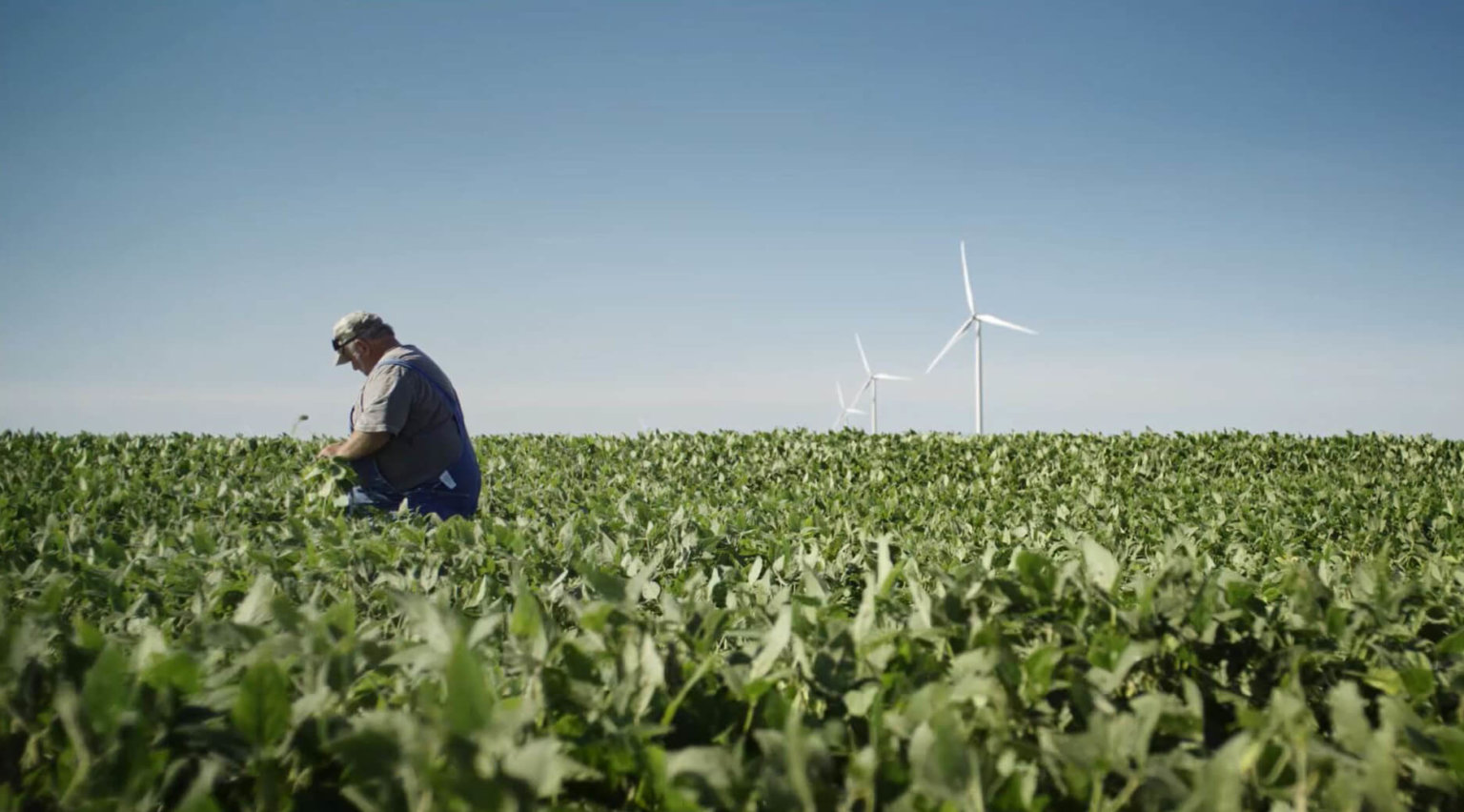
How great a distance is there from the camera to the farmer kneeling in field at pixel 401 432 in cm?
628

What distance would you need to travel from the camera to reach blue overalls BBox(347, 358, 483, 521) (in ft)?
21.8

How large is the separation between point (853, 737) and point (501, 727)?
687 mm

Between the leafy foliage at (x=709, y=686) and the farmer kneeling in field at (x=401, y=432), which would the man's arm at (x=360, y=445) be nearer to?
the farmer kneeling in field at (x=401, y=432)

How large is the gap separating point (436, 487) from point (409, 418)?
2.15ft

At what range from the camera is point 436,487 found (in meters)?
6.88

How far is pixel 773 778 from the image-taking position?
4.19 ft

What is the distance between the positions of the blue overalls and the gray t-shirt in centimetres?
5

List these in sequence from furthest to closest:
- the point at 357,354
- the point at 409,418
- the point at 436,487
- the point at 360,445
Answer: the point at 357,354 < the point at 436,487 < the point at 409,418 < the point at 360,445

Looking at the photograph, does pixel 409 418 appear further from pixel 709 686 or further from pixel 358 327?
pixel 709 686

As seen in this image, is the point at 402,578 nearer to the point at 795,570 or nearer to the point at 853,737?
the point at 795,570

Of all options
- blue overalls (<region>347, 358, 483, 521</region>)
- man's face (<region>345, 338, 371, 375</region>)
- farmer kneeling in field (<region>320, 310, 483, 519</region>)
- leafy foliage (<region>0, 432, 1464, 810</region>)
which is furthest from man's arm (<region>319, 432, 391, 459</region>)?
leafy foliage (<region>0, 432, 1464, 810</region>)

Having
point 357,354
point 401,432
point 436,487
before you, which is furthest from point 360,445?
point 357,354

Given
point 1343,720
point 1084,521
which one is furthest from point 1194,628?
point 1084,521

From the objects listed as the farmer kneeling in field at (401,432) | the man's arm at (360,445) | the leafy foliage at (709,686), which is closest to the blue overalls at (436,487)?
the farmer kneeling in field at (401,432)
